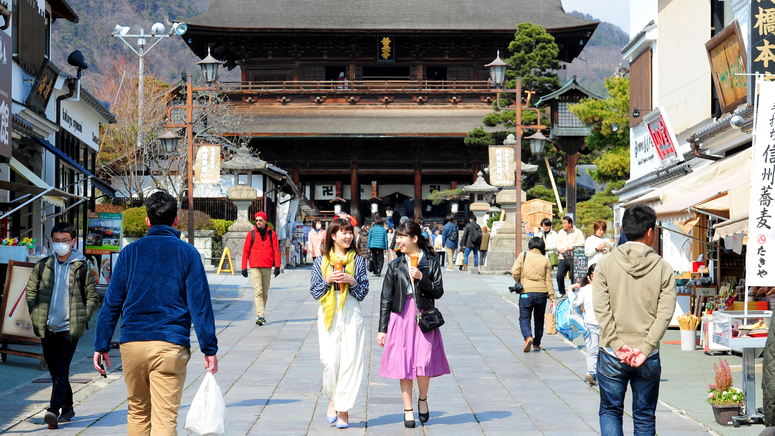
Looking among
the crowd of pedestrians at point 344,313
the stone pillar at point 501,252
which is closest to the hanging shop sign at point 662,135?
the crowd of pedestrians at point 344,313

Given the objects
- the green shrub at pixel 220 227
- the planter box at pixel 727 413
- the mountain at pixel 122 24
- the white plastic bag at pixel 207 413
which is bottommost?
the planter box at pixel 727 413

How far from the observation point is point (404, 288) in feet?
21.8

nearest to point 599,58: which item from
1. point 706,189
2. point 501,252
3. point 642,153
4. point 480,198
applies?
point 480,198

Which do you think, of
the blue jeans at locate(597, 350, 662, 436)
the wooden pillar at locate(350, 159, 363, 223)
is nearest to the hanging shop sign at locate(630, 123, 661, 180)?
the blue jeans at locate(597, 350, 662, 436)

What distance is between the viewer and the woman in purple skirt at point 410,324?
6500 millimetres

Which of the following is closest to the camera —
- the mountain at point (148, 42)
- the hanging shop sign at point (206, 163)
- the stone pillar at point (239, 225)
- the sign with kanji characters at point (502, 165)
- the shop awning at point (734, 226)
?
the shop awning at point (734, 226)

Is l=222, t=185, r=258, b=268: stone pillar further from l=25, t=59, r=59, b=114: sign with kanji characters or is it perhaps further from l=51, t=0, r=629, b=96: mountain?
l=51, t=0, r=629, b=96: mountain

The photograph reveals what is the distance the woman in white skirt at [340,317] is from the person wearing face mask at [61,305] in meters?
1.91

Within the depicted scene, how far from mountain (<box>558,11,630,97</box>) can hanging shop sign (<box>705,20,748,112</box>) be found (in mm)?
96842

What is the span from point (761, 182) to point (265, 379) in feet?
16.8

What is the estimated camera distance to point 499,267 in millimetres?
23141

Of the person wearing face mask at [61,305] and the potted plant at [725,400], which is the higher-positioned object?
the person wearing face mask at [61,305]

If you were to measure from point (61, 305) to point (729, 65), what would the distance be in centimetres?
921

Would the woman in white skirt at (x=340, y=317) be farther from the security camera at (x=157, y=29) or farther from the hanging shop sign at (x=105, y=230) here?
the security camera at (x=157, y=29)
